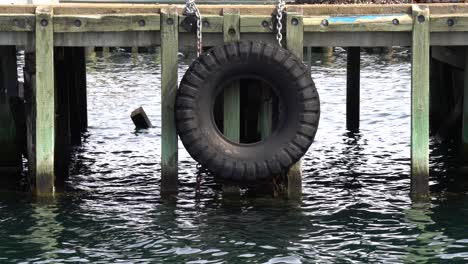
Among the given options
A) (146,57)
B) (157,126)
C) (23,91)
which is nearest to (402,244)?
(23,91)

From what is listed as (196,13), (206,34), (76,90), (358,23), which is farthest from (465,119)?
(76,90)

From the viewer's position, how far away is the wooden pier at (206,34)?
1501cm

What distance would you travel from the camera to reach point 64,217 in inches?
589

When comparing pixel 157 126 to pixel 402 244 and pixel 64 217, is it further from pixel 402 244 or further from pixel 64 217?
pixel 402 244

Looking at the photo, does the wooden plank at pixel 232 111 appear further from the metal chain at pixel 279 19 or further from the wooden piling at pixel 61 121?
the wooden piling at pixel 61 121

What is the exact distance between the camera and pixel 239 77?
15.0 meters

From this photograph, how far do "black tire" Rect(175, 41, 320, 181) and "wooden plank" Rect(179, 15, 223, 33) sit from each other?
0.38 meters

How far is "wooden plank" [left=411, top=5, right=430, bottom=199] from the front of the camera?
49.4 feet

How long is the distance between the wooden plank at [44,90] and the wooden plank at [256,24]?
8.64 feet

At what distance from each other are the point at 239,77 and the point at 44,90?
2.69 metres

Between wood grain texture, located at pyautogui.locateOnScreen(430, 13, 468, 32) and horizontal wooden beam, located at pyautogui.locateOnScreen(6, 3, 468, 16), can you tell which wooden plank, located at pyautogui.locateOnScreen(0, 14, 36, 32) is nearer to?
horizontal wooden beam, located at pyautogui.locateOnScreen(6, 3, 468, 16)

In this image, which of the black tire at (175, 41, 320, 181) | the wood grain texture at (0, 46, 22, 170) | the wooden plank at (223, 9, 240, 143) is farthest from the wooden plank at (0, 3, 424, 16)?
the wood grain texture at (0, 46, 22, 170)

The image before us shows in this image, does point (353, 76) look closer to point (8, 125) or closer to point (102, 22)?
point (8, 125)

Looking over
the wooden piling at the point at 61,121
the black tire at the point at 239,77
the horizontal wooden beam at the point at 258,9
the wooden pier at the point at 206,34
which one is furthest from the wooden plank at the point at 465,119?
the wooden piling at the point at 61,121
